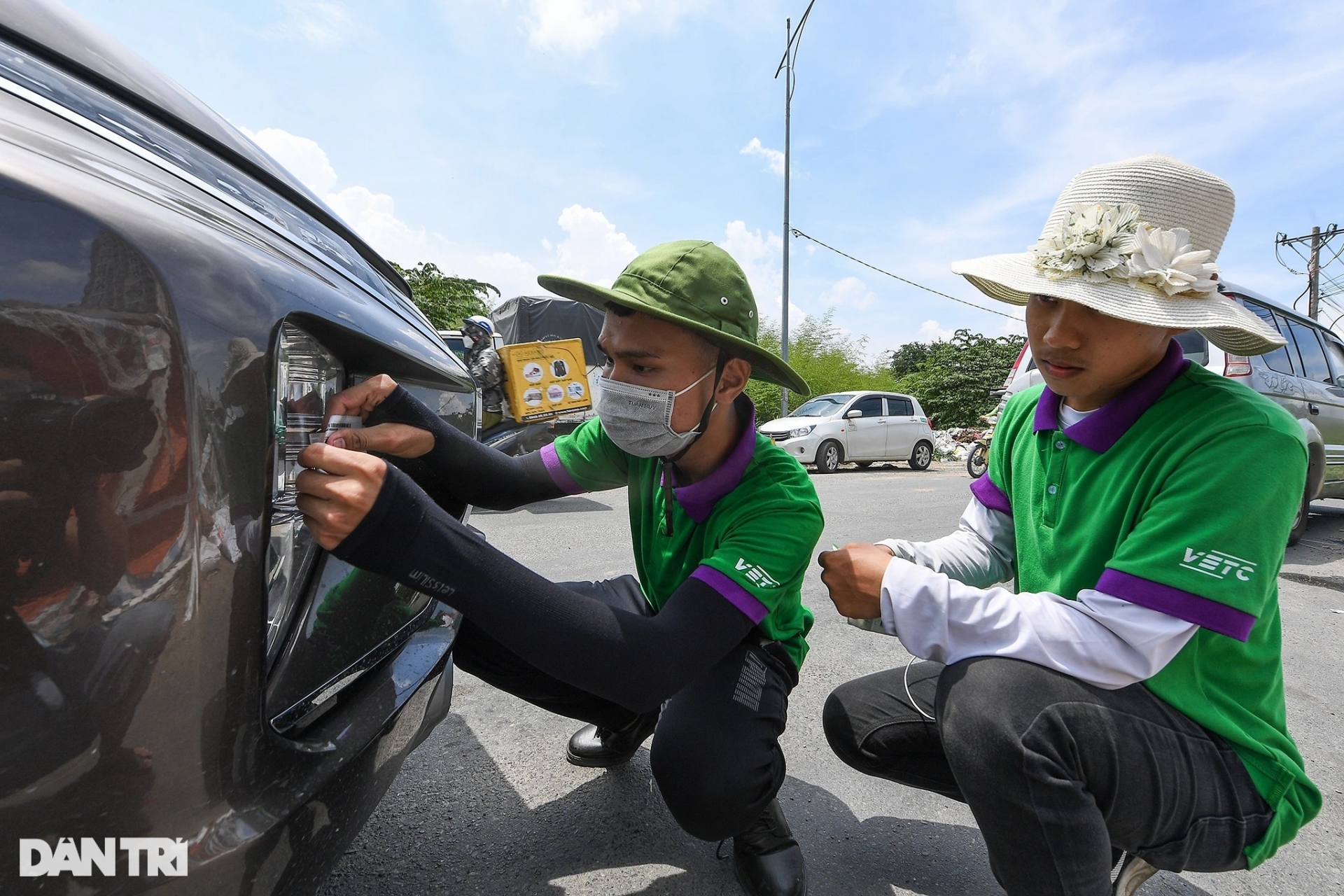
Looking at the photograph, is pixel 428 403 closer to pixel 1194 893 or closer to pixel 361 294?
pixel 361 294

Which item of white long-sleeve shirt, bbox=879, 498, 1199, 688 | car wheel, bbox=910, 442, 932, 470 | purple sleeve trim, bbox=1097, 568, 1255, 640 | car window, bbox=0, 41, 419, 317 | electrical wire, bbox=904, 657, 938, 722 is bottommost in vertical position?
car wheel, bbox=910, 442, 932, 470

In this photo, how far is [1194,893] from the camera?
1611mm

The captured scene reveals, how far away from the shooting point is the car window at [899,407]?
1263cm

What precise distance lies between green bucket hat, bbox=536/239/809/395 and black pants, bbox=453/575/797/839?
69cm

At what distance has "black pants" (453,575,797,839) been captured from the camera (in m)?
1.51

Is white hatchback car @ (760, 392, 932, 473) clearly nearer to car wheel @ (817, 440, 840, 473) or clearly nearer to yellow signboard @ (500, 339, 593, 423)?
car wheel @ (817, 440, 840, 473)

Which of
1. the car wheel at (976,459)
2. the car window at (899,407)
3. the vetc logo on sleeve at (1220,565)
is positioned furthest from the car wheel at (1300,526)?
the car window at (899,407)

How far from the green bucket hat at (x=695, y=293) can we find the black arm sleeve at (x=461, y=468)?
1.46ft

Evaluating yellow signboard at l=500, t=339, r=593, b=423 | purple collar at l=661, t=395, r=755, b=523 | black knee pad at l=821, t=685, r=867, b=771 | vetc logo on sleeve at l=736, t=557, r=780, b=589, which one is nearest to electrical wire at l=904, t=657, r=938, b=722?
black knee pad at l=821, t=685, r=867, b=771

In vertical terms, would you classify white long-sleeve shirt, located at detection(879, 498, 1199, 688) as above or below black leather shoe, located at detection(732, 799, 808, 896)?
above

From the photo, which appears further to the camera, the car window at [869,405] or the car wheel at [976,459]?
the car window at [869,405]

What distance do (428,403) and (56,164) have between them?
921mm

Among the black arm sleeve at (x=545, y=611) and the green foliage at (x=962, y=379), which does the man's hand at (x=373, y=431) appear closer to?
the black arm sleeve at (x=545, y=611)

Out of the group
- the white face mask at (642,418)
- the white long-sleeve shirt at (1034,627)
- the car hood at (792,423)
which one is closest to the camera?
the white long-sleeve shirt at (1034,627)
